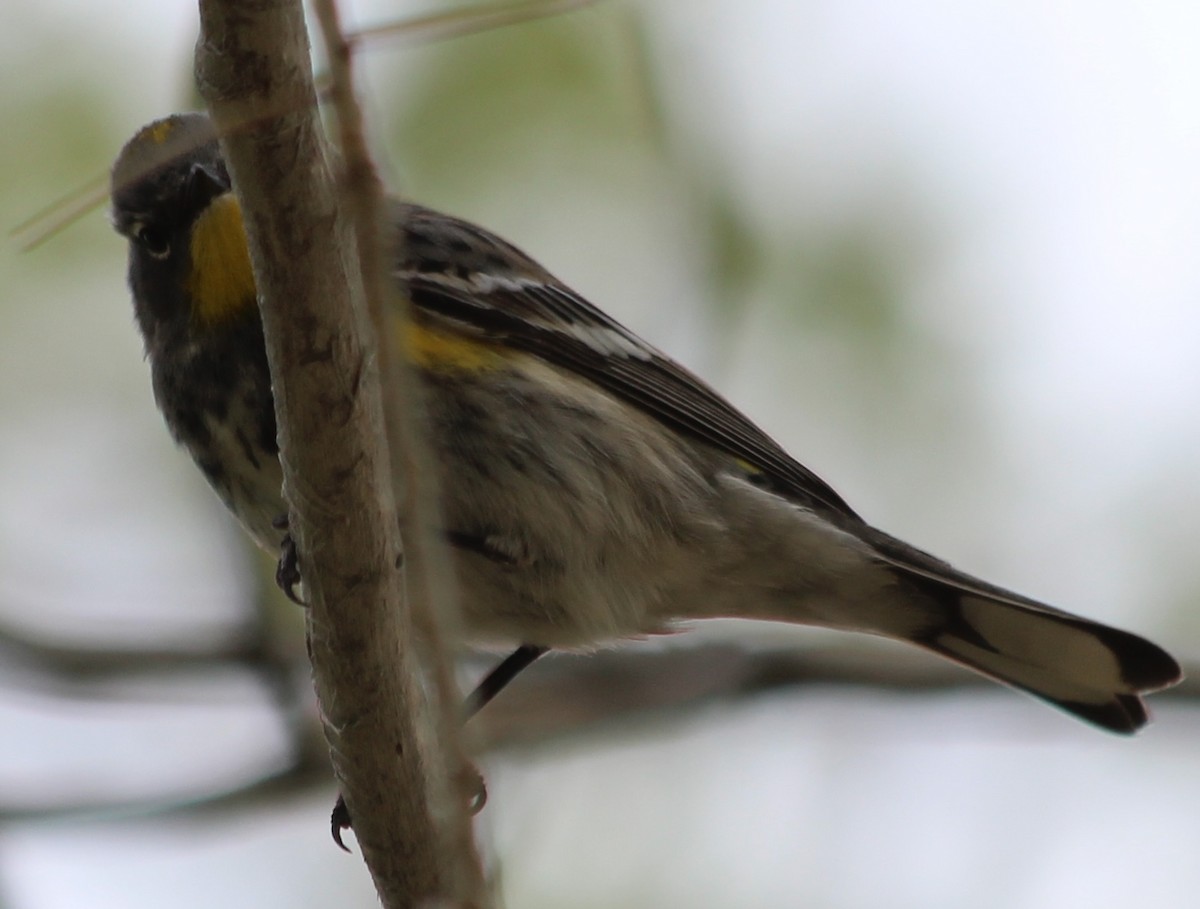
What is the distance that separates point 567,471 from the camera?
14.9 feet

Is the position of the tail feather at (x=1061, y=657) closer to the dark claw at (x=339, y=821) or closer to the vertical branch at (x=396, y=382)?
the dark claw at (x=339, y=821)

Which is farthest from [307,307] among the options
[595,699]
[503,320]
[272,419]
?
Result: [595,699]

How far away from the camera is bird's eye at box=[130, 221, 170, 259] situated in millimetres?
4527

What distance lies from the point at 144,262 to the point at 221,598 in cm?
194

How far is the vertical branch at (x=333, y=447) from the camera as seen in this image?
8.20 feet

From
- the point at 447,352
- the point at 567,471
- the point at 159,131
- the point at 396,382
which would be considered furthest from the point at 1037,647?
the point at 396,382

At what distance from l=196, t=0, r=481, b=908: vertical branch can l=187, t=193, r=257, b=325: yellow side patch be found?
1.22m

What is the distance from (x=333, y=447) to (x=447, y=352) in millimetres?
1464

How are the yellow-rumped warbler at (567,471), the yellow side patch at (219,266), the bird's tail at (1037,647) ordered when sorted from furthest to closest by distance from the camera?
1. the bird's tail at (1037,647)
2. the yellow-rumped warbler at (567,471)
3. the yellow side patch at (219,266)

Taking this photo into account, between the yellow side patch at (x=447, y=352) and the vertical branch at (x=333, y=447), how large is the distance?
116 centimetres

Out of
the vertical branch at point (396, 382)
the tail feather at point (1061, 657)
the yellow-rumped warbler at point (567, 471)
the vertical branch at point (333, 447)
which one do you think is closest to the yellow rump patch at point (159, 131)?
the yellow-rumped warbler at point (567, 471)

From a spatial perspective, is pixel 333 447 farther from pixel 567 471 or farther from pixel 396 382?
pixel 567 471

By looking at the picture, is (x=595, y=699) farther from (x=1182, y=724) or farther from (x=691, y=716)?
(x=1182, y=724)

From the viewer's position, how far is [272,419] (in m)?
4.20
